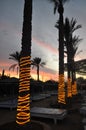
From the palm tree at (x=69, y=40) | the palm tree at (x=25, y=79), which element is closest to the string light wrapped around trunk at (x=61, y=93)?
the palm tree at (x=69, y=40)

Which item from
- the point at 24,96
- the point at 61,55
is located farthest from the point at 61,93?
the point at 24,96

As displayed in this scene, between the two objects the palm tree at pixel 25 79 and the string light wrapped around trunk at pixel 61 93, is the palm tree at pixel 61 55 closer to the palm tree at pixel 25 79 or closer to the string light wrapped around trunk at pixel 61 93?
the string light wrapped around trunk at pixel 61 93

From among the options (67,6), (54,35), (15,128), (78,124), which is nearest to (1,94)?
(54,35)

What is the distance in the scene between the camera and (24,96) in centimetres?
772

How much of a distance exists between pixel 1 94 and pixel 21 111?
68.0 ft

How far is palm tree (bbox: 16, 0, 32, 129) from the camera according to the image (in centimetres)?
764

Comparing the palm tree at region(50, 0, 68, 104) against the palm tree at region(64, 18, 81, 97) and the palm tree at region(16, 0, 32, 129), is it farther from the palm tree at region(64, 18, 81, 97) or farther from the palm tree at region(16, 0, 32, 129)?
the palm tree at region(16, 0, 32, 129)

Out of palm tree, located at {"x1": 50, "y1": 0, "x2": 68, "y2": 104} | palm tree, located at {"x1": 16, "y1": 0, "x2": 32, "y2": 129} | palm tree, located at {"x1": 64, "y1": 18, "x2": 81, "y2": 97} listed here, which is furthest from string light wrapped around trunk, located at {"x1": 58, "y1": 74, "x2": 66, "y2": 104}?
palm tree, located at {"x1": 16, "y1": 0, "x2": 32, "y2": 129}

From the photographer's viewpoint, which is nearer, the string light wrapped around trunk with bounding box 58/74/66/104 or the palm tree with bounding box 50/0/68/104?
the string light wrapped around trunk with bounding box 58/74/66/104

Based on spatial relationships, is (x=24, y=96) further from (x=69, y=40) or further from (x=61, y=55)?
(x=69, y=40)

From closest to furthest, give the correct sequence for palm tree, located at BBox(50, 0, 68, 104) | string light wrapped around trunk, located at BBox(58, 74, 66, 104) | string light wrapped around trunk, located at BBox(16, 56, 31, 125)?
string light wrapped around trunk, located at BBox(16, 56, 31, 125)
string light wrapped around trunk, located at BBox(58, 74, 66, 104)
palm tree, located at BBox(50, 0, 68, 104)

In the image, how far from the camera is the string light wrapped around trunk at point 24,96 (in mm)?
7637

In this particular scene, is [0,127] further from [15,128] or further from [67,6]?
[67,6]

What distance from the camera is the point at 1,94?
90.6 feet
